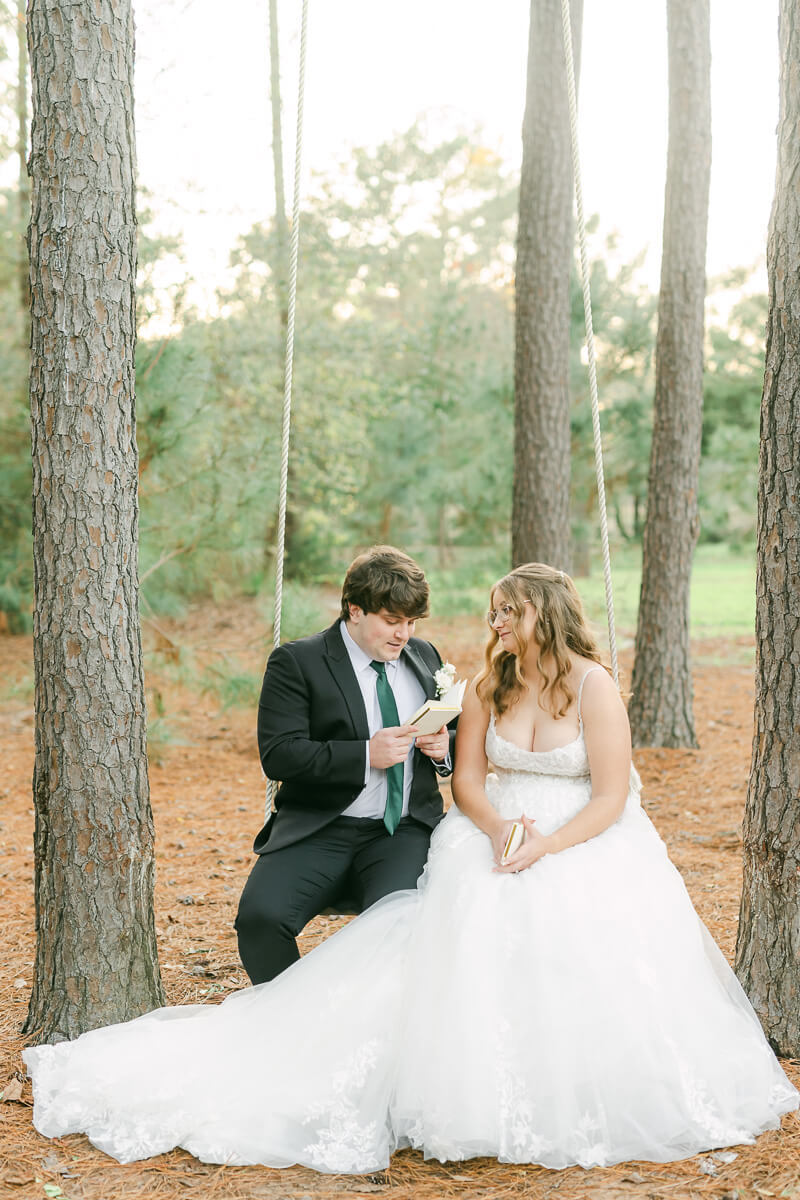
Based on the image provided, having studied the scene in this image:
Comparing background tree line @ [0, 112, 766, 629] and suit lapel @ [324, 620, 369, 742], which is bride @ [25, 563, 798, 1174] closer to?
suit lapel @ [324, 620, 369, 742]

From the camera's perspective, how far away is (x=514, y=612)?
10.6 ft

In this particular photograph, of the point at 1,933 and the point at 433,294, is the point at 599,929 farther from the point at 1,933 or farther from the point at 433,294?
→ the point at 433,294

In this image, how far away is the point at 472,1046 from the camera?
8.39 feet

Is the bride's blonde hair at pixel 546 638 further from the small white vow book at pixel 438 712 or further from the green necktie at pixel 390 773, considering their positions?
the green necktie at pixel 390 773

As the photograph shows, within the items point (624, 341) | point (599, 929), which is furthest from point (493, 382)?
point (599, 929)

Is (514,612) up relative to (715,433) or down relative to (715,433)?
down

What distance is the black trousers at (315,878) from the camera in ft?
10.3

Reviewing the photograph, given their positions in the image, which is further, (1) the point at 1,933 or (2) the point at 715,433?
(2) the point at 715,433

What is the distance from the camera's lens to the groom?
321 cm

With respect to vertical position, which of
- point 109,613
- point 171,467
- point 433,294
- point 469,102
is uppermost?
point 469,102

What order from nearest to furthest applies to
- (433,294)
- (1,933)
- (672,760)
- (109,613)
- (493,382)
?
(109,613)
(1,933)
(672,760)
(493,382)
(433,294)

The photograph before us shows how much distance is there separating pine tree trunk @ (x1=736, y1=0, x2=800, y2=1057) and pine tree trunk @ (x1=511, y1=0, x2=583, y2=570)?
146 inches

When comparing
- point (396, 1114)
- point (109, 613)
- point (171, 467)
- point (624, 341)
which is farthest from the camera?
point (624, 341)

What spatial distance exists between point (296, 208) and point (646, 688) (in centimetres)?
468
